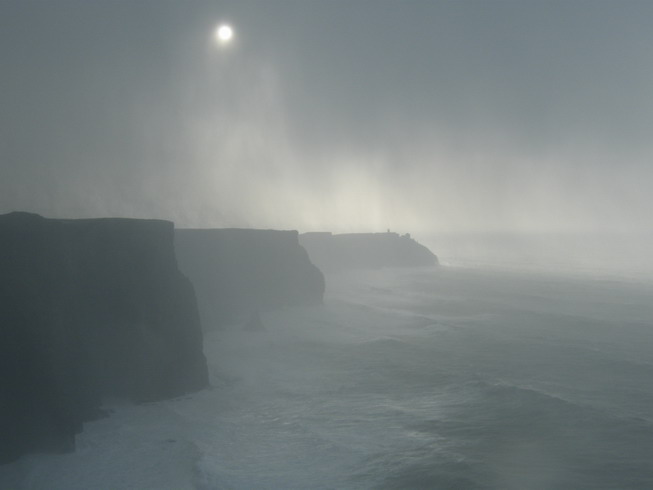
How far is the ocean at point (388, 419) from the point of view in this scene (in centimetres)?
1777

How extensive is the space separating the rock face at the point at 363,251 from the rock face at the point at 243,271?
41531 mm

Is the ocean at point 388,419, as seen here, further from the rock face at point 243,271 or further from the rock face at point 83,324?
the rock face at point 243,271

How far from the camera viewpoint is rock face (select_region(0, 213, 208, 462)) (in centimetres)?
1964

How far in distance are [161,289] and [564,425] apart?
72.6 feet

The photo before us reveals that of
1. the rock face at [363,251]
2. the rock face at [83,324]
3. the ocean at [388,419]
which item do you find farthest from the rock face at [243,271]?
the rock face at [363,251]

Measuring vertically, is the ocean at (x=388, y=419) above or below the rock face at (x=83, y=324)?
below

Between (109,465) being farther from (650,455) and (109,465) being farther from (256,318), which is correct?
(256,318)

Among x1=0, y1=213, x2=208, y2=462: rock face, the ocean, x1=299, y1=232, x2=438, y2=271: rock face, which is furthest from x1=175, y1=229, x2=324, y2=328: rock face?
x1=299, y1=232, x2=438, y2=271: rock face

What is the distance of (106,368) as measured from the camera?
26.1 m

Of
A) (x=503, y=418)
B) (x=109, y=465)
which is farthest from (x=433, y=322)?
(x=109, y=465)

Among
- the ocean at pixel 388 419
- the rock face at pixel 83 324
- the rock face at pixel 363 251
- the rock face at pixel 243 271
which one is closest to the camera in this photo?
the ocean at pixel 388 419

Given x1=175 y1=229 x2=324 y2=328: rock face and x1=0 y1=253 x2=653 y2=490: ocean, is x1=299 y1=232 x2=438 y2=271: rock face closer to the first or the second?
x1=175 y1=229 x2=324 y2=328: rock face

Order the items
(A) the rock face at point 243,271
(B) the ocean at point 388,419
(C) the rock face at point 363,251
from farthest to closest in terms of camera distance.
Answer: (C) the rock face at point 363,251, (A) the rock face at point 243,271, (B) the ocean at point 388,419

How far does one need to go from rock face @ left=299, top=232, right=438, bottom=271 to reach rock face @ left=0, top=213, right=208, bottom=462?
7467 centimetres
